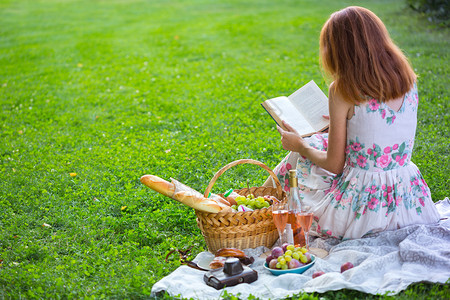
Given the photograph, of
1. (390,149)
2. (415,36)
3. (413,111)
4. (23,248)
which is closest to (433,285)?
(390,149)

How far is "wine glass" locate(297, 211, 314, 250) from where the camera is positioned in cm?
351

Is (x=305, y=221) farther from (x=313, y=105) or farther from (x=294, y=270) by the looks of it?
(x=313, y=105)

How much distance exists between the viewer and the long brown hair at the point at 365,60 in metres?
3.30

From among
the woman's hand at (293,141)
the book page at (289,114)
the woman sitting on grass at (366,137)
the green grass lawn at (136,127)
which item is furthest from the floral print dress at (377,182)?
the green grass lawn at (136,127)

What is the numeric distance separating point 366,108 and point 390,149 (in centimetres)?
35

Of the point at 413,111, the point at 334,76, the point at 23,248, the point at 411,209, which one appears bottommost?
the point at 23,248

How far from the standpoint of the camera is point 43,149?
6457 mm

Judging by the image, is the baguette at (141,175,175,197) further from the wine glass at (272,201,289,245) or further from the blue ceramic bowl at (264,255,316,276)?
the blue ceramic bowl at (264,255,316,276)

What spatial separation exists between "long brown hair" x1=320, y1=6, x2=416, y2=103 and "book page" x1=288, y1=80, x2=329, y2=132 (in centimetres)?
55

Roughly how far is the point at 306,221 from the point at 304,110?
36.0 inches

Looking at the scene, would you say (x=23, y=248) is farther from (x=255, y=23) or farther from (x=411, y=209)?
(x=255, y=23)

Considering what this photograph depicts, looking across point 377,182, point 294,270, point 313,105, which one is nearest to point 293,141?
point 313,105

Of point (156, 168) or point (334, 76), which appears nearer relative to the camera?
point (334, 76)

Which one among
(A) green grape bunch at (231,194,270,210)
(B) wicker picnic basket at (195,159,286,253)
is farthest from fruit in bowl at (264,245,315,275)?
(A) green grape bunch at (231,194,270,210)
